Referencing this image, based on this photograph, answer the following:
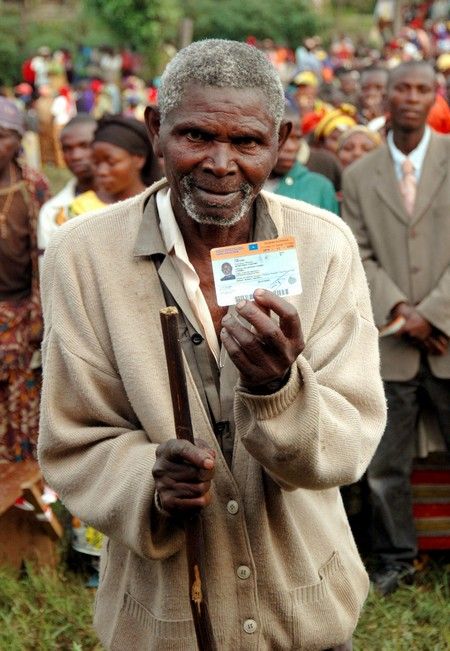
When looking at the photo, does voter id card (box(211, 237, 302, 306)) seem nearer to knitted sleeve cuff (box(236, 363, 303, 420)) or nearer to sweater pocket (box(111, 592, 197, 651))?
knitted sleeve cuff (box(236, 363, 303, 420))

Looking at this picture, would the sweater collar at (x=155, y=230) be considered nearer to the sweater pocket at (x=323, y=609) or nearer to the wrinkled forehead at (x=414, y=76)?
the sweater pocket at (x=323, y=609)

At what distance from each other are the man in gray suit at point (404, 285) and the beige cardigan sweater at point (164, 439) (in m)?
2.54

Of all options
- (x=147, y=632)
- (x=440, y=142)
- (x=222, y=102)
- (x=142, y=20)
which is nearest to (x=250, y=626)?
(x=147, y=632)

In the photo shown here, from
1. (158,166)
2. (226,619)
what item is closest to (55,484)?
(226,619)

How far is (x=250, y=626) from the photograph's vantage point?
2.42 metres

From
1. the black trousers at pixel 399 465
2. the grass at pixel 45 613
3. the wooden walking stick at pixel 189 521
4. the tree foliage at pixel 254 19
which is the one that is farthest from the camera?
the tree foliage at pixel 254 19

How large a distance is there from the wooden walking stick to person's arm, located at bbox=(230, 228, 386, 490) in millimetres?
107

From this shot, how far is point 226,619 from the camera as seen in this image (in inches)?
95.1

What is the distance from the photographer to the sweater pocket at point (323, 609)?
245 cm

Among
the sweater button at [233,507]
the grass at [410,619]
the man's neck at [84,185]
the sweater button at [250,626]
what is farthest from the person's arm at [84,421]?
the man's neck at [84,185]

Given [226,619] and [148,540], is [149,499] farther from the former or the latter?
[226,619]

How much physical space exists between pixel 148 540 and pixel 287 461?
357mm

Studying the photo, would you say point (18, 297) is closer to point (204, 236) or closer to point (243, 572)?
point (204, 236)

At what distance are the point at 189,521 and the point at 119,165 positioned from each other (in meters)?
3.60
